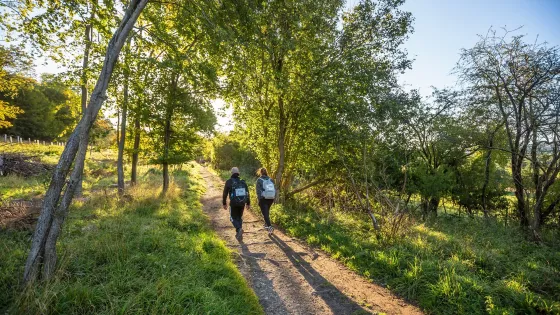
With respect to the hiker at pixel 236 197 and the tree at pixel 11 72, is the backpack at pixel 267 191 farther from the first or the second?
the tree at pixel 11 72

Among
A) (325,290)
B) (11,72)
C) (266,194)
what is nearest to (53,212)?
(325,290)

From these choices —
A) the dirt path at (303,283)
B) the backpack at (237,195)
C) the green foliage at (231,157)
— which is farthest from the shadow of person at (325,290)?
the green foliage at (231,157)

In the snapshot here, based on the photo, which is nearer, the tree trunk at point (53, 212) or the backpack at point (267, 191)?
the tree trunk at point (53, 212)

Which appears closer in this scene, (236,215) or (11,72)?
(236,215)

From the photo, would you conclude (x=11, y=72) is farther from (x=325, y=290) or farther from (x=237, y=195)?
(x=325, y=290)

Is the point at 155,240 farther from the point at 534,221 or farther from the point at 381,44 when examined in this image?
the point at 534,221

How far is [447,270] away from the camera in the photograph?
17.0 feet

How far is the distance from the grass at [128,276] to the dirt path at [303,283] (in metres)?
0.58

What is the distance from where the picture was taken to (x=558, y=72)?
33.2 feet

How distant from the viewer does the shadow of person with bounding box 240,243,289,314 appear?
4.36 meters

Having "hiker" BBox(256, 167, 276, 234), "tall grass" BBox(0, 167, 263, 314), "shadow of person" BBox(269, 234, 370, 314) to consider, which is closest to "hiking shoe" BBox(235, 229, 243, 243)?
"hiker" BBox(256, 167, 276, 234)

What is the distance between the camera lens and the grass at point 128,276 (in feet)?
10.5

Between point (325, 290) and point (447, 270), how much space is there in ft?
8.76

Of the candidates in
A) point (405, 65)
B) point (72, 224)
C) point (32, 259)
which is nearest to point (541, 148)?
point (405, 65)
